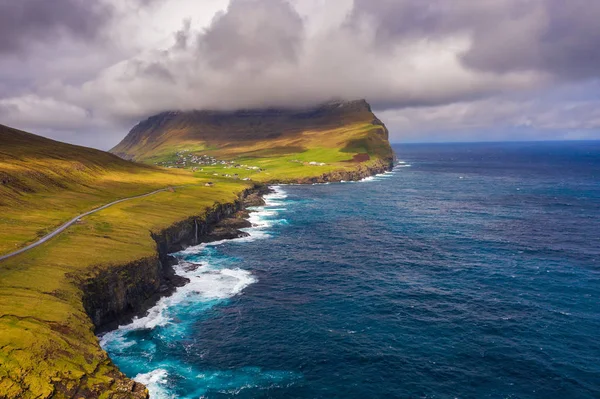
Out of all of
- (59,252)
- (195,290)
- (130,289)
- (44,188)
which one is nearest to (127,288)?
(130,289)

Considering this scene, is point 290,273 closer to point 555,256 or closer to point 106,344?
point 106,344

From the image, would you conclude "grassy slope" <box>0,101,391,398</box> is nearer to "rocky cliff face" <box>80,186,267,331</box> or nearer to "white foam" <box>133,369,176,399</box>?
"rocky cliff face" <box>80,186,267,331</box>

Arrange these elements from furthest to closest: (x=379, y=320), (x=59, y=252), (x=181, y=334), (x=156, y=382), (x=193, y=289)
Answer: (x=193, y=289) < (x=59, y=252) < (x=379, y=320) < (x=181, y=334) < (x=156, y=382)

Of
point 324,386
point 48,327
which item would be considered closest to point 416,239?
point 324,386

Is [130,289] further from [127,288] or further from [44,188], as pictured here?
[44,188]

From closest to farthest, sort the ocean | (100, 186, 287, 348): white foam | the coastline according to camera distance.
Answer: the ocean → the coastline → (100, 186, 287, 348): white foam

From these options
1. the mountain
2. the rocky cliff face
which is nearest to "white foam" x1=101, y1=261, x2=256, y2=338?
the rocky cliff face

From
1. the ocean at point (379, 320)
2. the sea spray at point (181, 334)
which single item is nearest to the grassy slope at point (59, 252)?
the sea spray at point (181, 334)

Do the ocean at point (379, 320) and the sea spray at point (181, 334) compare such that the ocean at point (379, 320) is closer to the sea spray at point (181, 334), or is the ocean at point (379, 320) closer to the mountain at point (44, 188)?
the sea spray at point (181, 334)
